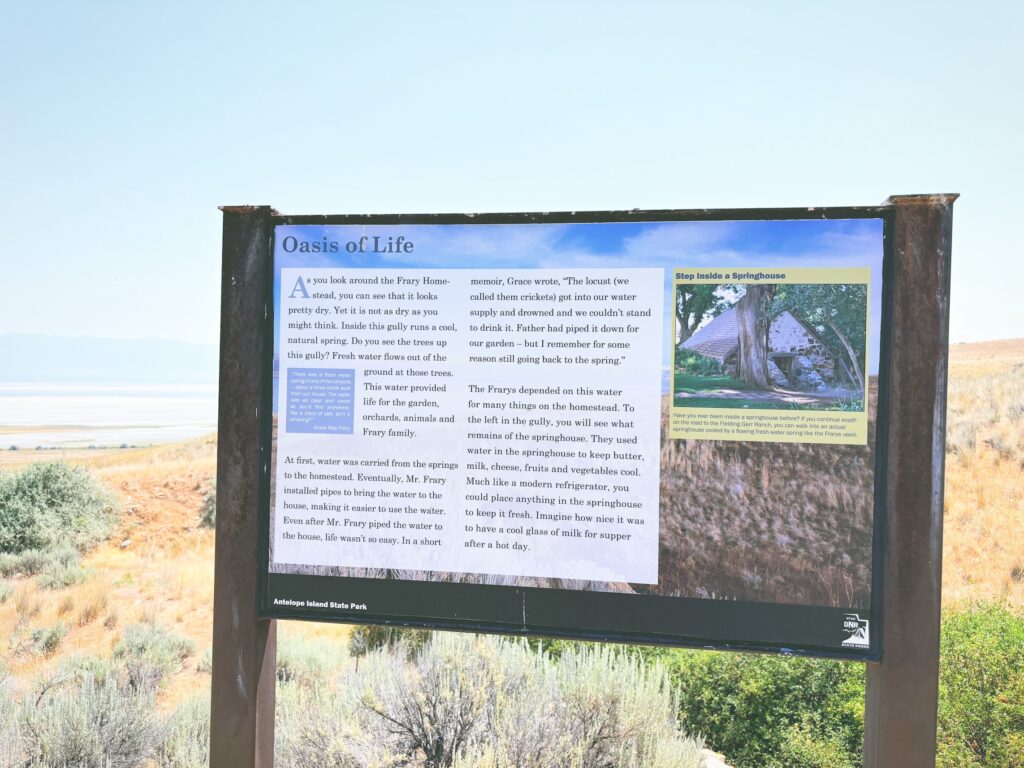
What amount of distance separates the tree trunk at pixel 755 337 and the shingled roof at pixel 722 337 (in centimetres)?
2

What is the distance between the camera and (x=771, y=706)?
4961 mm

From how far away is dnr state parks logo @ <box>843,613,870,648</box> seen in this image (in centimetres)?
266

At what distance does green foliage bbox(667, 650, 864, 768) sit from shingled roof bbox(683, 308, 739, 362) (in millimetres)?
2957

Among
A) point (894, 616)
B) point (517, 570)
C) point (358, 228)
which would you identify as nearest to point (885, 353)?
point (894, 616)

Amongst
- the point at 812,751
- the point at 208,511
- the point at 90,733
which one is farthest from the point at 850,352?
the point at 208,511

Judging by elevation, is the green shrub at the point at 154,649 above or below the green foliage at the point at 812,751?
below

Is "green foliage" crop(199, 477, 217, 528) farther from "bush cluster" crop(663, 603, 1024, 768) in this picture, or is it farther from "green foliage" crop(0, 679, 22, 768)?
"bush cluster" crop(663, 603, 1024, 768)

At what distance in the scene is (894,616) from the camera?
8.65 feet

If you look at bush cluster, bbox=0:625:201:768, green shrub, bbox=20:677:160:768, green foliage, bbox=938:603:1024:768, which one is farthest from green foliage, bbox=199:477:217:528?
green foliage, bbox=938:603:1024:768

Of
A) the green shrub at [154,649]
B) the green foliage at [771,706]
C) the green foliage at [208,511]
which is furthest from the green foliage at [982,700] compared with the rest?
the green foliage at [208,511]

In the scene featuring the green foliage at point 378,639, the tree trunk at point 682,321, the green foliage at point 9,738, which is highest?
the tree trunk at point 682,321

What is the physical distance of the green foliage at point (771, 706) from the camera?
15.1 ft

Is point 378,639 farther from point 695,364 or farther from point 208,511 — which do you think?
point 208,511

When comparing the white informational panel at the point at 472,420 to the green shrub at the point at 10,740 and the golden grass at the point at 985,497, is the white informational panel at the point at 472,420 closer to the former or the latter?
the green shrub at the point at 10,740
